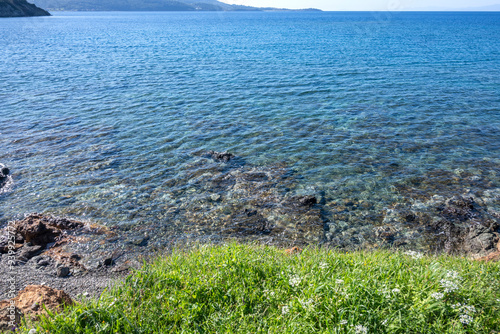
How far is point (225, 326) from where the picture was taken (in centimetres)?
654

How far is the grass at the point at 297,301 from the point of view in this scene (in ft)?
20.2

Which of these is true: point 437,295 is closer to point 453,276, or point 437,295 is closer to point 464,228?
point 453,276

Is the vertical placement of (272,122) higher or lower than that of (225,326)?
lower

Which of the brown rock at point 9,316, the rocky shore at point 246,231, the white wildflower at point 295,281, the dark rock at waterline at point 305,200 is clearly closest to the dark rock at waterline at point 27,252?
the rocky shore at point 246,231

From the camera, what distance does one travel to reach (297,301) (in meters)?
6.77

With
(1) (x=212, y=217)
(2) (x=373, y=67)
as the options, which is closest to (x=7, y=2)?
(2) (x=373, y=67)

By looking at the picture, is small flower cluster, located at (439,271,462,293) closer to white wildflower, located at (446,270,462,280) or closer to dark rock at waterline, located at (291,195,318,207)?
white wildflower, located at (446,270,462,280)

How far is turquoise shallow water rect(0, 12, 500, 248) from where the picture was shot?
1527 centimetres

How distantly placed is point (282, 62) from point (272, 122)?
82.9 feet

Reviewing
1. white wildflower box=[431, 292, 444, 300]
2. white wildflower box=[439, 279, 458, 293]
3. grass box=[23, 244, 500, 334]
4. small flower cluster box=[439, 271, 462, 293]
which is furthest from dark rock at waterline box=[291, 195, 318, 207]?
white wildflower box=[431, 292, 444, 300]

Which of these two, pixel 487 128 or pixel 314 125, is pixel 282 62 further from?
pixel 487 128

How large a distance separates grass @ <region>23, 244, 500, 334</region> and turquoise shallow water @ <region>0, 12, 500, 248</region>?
5.62 metres

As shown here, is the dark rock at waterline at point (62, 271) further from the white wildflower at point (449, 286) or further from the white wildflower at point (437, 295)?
the white wildflower at point (449, 286)

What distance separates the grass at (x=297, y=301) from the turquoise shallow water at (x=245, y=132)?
5620 mm
